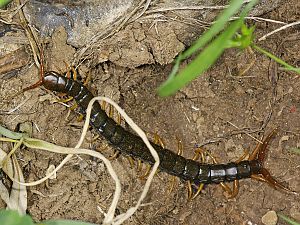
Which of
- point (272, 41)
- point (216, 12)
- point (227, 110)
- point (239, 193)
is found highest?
point (216, 12)

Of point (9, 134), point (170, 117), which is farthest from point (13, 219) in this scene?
point (170, 117)

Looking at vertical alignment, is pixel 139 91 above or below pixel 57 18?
below

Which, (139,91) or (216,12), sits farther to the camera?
(139,91)

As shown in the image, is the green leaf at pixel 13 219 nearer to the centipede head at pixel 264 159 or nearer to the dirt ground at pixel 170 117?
the dirt ground at pixel 170 117

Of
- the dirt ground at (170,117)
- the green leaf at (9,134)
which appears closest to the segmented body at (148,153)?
the dirt ground at (170,117)

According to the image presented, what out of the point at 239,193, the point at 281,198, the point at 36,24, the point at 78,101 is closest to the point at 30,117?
the point at 78,101

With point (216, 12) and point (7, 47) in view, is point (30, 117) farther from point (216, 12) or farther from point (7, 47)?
point (216, 12)

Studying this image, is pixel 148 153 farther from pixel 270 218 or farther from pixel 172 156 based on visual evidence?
pixel 270 218
